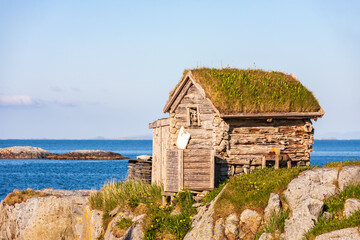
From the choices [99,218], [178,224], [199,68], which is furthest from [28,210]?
[199,68]

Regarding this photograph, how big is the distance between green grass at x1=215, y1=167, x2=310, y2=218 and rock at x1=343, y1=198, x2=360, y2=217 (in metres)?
2.12

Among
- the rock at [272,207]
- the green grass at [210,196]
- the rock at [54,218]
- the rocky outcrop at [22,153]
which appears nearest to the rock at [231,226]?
the rock at [272,207]

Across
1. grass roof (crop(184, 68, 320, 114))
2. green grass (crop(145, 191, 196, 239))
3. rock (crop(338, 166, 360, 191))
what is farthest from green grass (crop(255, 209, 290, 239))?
grass roof (crop(184, 68, 320, 114))

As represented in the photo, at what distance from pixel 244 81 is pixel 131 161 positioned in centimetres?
780

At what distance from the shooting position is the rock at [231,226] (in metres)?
13.2

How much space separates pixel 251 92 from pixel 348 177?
19.7 feet

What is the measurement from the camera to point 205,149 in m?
Result: 17.0

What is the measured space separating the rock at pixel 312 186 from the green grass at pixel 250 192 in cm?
41

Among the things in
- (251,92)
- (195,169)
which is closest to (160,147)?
(195,169)

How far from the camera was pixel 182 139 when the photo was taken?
730 inches

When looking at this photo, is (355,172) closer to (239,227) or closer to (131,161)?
(239,227)

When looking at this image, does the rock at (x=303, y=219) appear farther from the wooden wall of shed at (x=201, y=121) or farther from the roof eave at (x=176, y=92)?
the roof eave at (x=176, y=92)

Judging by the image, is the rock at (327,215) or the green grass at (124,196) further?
the green grass at (124,196)

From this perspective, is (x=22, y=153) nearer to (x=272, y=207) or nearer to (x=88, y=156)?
(x=88, y=156)
